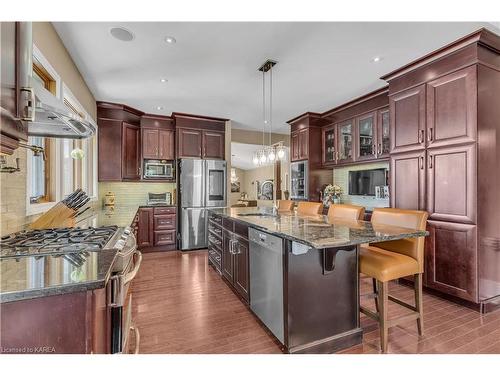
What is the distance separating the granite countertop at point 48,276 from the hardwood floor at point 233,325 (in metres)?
1.19

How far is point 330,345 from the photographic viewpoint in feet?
5.74

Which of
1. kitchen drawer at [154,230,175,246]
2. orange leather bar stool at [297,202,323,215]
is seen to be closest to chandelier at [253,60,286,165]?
orange leather bar stool at [297,202,323,215]

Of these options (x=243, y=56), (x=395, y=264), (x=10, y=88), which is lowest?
(x=395, y=264)

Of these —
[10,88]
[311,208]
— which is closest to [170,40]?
[10,88]

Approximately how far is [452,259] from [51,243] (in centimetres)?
338

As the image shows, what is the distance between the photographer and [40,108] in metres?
1.16

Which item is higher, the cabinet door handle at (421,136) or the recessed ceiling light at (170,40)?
the recessed ceiling light at (170,40)

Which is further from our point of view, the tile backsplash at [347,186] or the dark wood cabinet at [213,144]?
the dark wood cabinet at [213,144]

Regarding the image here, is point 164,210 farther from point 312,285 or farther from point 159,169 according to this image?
point 312,285

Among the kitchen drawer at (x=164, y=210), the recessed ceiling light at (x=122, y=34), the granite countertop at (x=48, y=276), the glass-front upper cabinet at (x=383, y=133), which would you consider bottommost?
the kitchen drawer at (x=164, y=210)

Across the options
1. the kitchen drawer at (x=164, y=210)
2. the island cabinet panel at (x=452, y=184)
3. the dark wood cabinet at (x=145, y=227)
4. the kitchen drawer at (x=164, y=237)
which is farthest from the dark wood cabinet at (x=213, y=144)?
the island cabinet panel at (x=452, y=184)

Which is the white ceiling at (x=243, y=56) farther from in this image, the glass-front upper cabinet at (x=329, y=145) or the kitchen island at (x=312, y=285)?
the kitchen island at (x=312, y=285)

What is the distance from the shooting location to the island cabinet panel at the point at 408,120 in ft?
9.07
